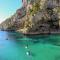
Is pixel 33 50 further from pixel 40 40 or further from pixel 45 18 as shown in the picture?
pixel 45 18

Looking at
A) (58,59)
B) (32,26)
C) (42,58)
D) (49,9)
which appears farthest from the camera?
(49,9)

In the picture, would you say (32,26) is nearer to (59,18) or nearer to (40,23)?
(40,23)

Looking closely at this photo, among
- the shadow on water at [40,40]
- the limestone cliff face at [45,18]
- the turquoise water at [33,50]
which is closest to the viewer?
the turquoise water at [33,50]

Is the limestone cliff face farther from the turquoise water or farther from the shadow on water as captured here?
the turquoise water

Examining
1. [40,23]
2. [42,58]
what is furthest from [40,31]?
[42,58]

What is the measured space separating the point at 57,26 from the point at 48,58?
59.9m

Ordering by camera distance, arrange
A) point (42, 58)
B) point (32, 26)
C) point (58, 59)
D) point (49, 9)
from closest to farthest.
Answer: point (58, 59), point (42, 58), point (32, 26), point (49, 9)

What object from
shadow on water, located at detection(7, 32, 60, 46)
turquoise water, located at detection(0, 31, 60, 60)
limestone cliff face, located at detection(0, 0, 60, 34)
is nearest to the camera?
turquoise water, located at detection(0, 31, 60, 60)

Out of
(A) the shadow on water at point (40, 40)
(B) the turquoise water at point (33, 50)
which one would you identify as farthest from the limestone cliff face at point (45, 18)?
(B) the turquoise water at point (33, 50)

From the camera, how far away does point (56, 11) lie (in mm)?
92688

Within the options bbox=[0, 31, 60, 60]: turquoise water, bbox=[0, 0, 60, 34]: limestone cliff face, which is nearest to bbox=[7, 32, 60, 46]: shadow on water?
bbox=[0, 31, 60, 60]: turquoise water

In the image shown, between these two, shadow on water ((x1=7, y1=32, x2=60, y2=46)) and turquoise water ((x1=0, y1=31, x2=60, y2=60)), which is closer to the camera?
turquoise water ((x1=0, y1=31, x2=60, y2=60))

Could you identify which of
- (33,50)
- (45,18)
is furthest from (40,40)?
(45,18)

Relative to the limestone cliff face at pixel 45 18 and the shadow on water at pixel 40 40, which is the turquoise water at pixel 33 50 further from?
the limestone cliff face at pixel 45 18
